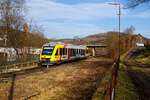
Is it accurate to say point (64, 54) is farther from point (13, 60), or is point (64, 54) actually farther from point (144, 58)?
point (144, 58)

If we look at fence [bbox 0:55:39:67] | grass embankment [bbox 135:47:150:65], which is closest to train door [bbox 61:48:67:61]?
fence [bbox 0:55:39:67]

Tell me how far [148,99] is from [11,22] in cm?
2013

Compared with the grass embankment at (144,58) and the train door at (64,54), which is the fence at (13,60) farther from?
the grass embankment at (144,58)

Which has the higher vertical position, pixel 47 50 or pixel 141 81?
pixel 47 50

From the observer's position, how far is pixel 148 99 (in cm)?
809

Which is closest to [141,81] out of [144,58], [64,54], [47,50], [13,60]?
[47,50]

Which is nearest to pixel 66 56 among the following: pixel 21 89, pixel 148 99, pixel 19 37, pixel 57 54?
pixel 57 54

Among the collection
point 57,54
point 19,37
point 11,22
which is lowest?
point 57,54

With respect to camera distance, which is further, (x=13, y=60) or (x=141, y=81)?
(x=13, y=60)

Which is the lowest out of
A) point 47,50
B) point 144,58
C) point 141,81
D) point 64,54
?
point 144,58

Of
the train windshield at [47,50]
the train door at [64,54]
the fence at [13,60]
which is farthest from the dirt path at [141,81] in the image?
the fence at [13,60]

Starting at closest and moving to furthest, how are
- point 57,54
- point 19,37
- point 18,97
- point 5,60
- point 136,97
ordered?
point 18,97 < point 136,97 < point 5,60 < point 57,54 < point 19,37

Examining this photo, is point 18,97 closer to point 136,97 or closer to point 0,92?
point 0,92

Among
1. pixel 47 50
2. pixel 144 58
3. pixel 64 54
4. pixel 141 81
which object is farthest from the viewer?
pixel 144 58
